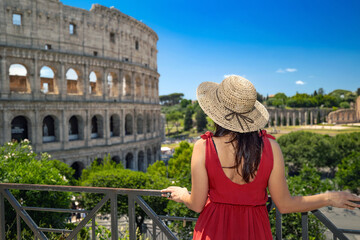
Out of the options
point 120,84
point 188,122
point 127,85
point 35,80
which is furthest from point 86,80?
point 188,122

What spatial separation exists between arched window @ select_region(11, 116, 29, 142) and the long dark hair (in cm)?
2685

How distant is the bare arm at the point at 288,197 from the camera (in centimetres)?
212

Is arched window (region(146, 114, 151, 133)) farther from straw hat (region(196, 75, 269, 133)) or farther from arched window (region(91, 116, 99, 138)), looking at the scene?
straw hat (region(196, 75, 269, 133))

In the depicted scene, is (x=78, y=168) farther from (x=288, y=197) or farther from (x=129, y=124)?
(x=288, y=197)

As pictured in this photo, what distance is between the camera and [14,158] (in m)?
11.2

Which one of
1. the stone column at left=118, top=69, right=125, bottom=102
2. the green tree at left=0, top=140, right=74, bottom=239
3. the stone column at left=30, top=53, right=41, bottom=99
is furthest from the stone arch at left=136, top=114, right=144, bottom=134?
the green tree at left=0, top=140, right=74, bottom=239

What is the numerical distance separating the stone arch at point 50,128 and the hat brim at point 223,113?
25984 millimetres

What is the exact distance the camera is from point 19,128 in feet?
81.3

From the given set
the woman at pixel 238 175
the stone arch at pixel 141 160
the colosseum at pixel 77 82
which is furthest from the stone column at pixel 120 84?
the woman at pixel 238 175

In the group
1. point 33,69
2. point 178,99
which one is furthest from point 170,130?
point 33,69

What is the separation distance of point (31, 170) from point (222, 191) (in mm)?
9764

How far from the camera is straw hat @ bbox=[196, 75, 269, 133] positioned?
7.23 feet

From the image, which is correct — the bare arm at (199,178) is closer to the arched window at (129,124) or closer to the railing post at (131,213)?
the railing post at (131,213)

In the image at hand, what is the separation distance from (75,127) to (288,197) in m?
29.1
